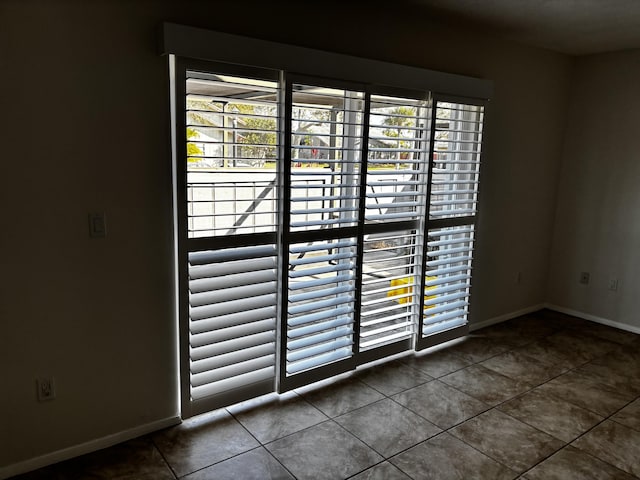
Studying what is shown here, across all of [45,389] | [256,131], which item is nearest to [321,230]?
[256,131]

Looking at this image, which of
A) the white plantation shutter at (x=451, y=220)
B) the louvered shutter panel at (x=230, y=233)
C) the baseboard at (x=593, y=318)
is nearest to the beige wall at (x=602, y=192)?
the baseboard at (x=593, y=318)

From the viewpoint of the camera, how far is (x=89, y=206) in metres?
2.24

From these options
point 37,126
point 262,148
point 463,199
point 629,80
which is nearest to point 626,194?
point 629,80

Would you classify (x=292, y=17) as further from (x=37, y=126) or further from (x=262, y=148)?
(x=37, y=126)

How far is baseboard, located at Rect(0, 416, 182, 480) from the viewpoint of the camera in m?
2.25

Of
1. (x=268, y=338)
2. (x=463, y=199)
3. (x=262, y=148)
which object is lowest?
(x=268, y=338)

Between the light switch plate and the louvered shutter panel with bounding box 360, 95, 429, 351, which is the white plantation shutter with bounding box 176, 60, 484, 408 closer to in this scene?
the louvered shutter panel with bounding box 360, 95, 429, 351

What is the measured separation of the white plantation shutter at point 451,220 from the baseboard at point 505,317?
28 cm

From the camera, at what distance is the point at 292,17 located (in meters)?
2.69

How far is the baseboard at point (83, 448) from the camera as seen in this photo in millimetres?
2252

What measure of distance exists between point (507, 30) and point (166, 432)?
3.44 metres

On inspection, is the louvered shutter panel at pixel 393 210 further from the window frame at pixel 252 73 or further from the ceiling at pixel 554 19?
the ceiling at pixel 554 19

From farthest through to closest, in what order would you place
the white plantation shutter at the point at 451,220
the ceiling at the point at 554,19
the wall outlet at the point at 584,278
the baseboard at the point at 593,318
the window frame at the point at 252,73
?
the wall outlet at the point at 584,278 → the baseboard at the point at 593,318 → the white plantation shutter at the point at 451,220 → the ceiling at the point at 554,19 → the window frame at the point at 252,73

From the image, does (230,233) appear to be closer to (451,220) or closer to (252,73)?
(252,73)
